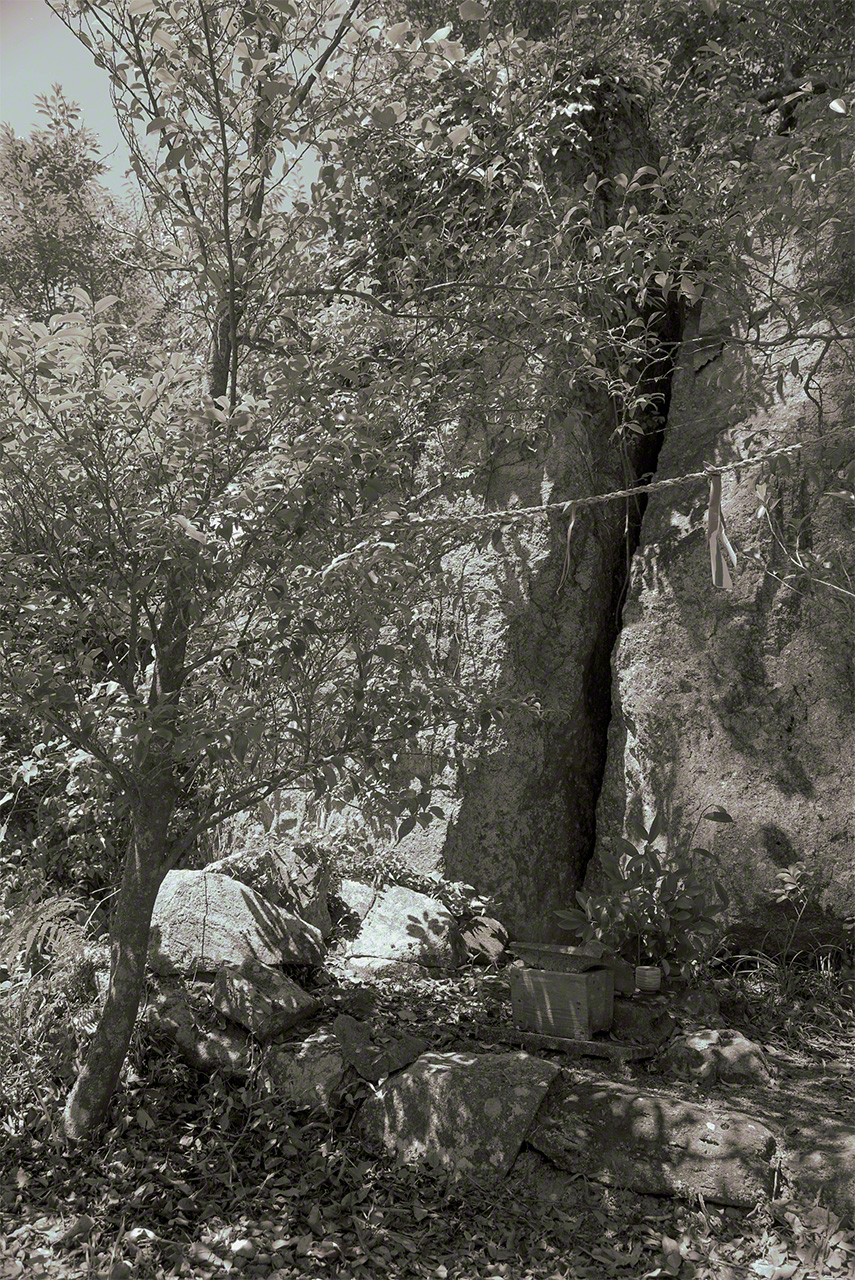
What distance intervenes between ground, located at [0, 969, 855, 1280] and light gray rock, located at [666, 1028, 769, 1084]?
0.27ft

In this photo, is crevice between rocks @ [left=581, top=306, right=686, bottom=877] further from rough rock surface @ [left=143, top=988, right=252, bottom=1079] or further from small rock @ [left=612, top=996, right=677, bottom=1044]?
rough rock surface @ [left=143, top=988, right=252, bottom=1079]

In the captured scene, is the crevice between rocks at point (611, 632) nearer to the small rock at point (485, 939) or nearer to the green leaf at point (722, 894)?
the small rock at point (485, 939)

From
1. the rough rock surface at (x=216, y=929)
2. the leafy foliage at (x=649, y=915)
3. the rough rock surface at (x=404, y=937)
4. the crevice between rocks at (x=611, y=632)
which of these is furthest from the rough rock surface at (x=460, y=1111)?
the crevice between rocks at (x=611, y=632)

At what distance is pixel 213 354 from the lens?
354cm

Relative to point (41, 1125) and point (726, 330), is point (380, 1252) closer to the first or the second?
point (41, 1125)

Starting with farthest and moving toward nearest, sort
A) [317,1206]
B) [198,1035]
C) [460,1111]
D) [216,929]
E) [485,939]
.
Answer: [485,939], [216,929], [198,1035], [460,1111], [317,1206]

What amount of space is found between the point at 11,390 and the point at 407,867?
3.24 metres

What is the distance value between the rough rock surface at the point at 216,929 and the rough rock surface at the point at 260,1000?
0.12 m

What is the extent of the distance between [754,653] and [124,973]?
3288 mm

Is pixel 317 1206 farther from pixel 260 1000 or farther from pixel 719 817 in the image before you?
pixel 719 817

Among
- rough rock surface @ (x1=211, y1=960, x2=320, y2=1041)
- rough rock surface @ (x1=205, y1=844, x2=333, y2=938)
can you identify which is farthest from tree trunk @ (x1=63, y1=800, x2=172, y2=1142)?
rough rock surface @ (x1=205, y1=844, x2=333, y2=938)

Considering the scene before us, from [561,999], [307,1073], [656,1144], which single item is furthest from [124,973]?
[656,1144]

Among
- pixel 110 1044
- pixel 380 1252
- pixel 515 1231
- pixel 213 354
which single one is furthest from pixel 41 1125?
pixel 213 354

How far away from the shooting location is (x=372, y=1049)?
3486 mm
